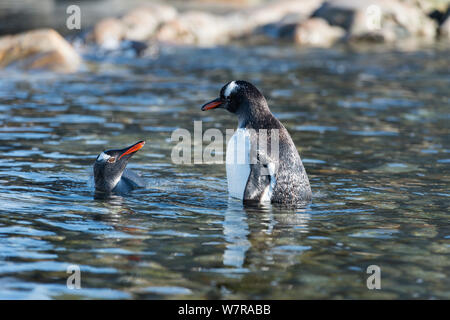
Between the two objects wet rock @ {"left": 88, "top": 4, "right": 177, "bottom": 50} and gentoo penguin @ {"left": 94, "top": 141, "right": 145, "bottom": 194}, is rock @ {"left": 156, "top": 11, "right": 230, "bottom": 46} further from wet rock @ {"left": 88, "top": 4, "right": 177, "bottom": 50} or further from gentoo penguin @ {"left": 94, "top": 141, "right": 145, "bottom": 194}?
gentoo penguin @ {"left": 94, "top": 141, "right": 145, "bottom": 194}

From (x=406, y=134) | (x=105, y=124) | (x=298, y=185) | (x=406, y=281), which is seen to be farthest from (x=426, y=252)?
(x=105, y=124)

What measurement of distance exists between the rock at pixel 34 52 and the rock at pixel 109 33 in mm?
4957

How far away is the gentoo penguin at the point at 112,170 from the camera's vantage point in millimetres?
8477

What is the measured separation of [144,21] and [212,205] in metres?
22.3

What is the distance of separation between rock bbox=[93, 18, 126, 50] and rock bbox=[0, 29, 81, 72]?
4.96 metres

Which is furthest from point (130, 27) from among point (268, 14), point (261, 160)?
point (261, 160)

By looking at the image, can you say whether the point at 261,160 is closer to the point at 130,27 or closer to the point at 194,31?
the point at 194,31

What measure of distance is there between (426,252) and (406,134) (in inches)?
245

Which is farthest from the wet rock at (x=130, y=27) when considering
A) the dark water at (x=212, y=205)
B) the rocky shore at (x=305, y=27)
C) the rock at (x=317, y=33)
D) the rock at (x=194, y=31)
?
the dark water at (x=212, y=205)

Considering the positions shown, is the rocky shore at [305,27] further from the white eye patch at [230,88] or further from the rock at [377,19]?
the white eye patch at [230,88]

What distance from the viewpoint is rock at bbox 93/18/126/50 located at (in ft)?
82.0

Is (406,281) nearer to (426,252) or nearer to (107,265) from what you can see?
(426,252)

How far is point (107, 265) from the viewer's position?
19.3 feet
